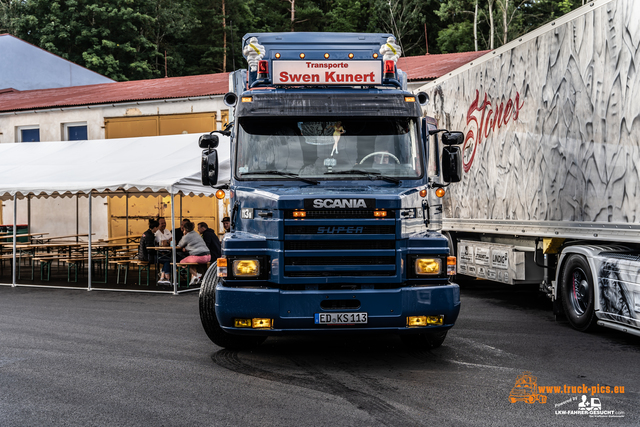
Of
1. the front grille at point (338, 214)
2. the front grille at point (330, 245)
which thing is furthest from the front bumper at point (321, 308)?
the front grille at point (338, 214)

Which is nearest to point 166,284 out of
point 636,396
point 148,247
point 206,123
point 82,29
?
point 148,247

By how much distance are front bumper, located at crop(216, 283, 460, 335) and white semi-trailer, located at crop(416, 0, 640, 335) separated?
166 centimetres

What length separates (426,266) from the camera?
7105 millimetres

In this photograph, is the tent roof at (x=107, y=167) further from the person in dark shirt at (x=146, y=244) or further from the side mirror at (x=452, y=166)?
the side mirror at (x=452, y=166)

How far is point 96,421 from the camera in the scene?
221 inches

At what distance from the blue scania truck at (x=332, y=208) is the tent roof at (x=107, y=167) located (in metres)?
6.48

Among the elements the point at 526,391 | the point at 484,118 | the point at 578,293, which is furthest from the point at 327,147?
the point at 484,118

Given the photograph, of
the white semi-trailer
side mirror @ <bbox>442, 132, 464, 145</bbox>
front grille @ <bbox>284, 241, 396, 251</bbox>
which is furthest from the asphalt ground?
side mirror @ <bbox>442, 132, 464, 145</bbox>

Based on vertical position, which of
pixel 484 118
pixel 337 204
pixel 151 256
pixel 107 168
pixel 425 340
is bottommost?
pixel 425 340

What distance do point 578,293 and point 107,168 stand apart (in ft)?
36.6

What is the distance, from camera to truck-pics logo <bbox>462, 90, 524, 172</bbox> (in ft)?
35.2

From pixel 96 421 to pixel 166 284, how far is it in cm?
1077

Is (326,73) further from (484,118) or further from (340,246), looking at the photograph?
(484,118)

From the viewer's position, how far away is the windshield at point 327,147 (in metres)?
7.68
